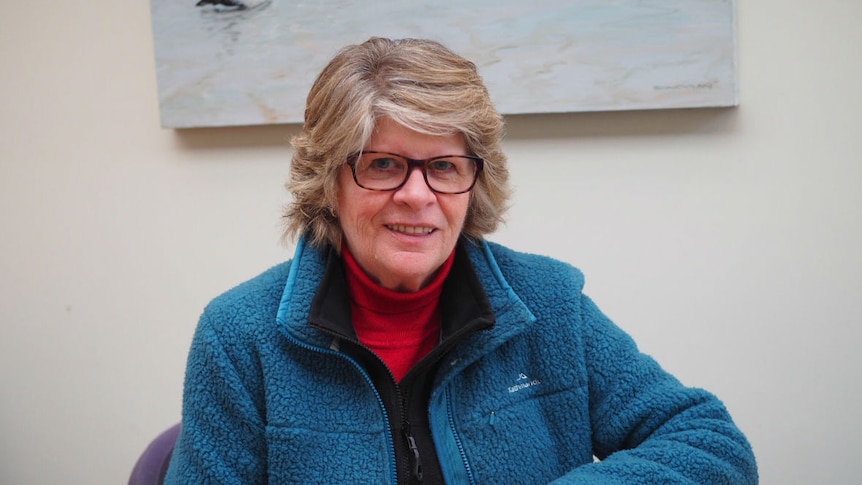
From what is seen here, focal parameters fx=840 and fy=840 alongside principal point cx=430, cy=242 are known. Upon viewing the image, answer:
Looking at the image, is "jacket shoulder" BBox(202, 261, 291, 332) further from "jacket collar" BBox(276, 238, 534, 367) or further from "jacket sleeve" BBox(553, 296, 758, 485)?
"jacket sleeve" BBox(553, 296, 758, 485)

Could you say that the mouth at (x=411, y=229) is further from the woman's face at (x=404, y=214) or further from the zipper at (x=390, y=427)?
the zipper at (x=390, y=427)

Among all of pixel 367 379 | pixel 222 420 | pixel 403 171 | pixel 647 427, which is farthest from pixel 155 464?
pixel 647 427

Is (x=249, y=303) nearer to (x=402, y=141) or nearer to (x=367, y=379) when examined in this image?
(x=367, y=379)

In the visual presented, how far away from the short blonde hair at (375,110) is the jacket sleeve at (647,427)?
1.15 feet

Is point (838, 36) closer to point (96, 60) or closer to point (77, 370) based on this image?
point (96, 60)

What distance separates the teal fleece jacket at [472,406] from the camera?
3.92ft

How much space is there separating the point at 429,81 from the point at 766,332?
3.66ft

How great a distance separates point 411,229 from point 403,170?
0.09m

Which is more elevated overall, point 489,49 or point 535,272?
point 489,49

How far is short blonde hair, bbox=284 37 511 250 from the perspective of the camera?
119 centimetres

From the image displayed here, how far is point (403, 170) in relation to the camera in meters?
1.22

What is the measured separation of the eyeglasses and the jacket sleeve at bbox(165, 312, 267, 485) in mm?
308

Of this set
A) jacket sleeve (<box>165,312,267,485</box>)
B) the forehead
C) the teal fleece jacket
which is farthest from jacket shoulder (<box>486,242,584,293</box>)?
jacket sleeve (<box>165,312,267,485</box>)

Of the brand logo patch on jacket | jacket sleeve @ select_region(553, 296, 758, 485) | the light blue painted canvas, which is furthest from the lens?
the light blue painted canvas
